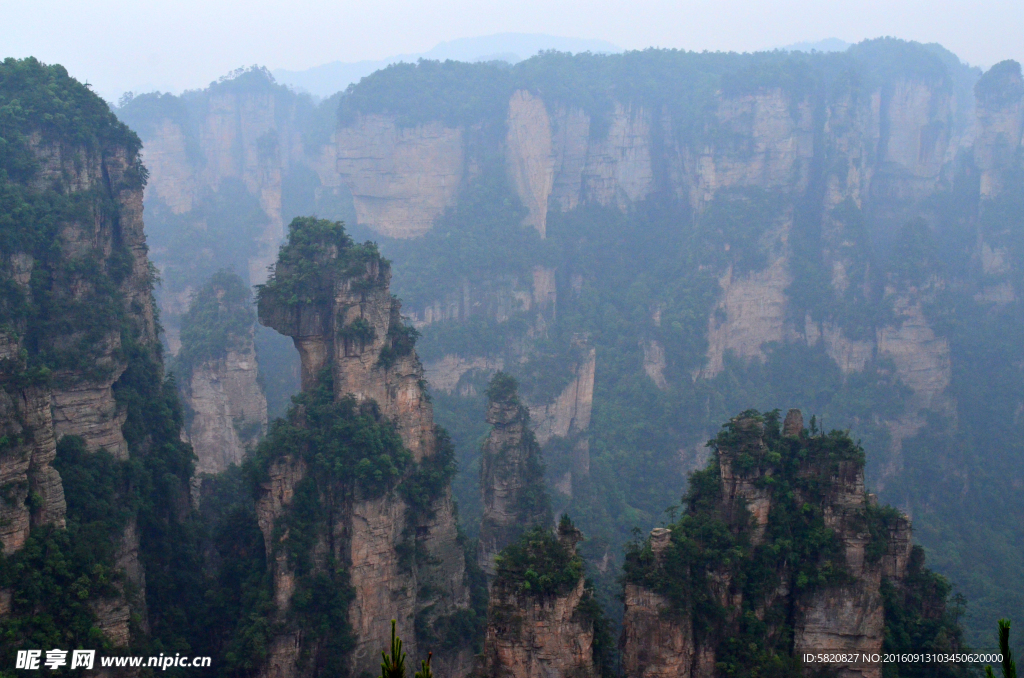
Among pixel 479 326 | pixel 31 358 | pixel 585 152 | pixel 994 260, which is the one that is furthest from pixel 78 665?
pixel 994 260

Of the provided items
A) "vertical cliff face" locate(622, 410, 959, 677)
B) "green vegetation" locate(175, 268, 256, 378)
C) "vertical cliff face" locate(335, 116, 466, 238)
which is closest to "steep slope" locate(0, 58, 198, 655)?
"vertical cliff face" locate(622, 410, 959, 677)

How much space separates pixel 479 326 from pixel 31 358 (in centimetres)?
3186

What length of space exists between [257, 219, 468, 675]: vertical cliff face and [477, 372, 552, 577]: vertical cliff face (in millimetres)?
5515

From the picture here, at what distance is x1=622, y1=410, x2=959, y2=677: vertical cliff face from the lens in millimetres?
19828

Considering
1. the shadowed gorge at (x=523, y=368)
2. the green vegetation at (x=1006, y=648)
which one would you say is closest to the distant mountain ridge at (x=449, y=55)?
the shadowed gorge at (x=523, y=368)

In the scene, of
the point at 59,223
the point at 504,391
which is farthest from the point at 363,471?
the point at 59,223

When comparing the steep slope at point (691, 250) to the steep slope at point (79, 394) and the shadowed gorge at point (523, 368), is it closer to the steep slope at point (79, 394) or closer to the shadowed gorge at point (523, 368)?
the shadowed gorge at point (523, 368)

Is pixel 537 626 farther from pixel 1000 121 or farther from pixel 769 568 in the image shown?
pixel 1000 121

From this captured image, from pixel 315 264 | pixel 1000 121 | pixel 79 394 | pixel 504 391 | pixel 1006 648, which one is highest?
pixel 1000 121

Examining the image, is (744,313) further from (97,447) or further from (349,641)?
(97,447)

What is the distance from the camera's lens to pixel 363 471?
2522cm

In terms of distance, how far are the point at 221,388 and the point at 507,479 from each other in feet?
48.6

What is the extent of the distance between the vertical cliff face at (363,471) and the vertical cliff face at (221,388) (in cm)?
1470

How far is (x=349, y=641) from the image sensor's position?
24.5 metres
